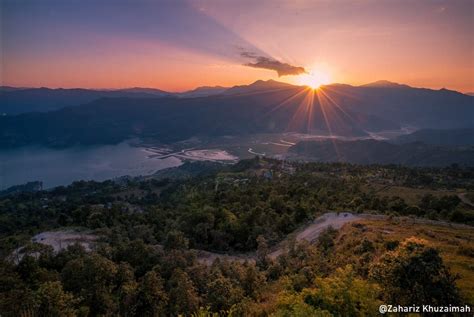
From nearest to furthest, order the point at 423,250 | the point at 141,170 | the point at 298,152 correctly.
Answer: the point at 423,250 → the point at 141,170 → the point at 298,152

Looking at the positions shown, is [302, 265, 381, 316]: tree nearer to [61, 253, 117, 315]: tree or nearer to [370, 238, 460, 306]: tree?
[370, 238, 460, 306]: tree

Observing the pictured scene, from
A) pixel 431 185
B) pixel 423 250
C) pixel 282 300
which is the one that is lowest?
pixel 431 185

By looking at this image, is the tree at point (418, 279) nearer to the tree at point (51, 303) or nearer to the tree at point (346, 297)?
the tree at point (346, 297)

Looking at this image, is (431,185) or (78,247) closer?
(78,247)

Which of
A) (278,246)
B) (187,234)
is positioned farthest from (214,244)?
(278,246)

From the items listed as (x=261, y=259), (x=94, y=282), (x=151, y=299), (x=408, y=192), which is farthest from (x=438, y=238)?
(x=408, y=192)

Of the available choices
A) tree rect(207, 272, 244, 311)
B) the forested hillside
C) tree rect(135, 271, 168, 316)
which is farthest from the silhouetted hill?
tree rect(135, 271, 168, 316)

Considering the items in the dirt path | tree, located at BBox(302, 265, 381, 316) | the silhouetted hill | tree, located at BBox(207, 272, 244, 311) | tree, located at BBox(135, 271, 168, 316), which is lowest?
the silhouetted hill

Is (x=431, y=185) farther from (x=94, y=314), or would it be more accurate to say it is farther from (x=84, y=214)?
(x=84, y=214)
